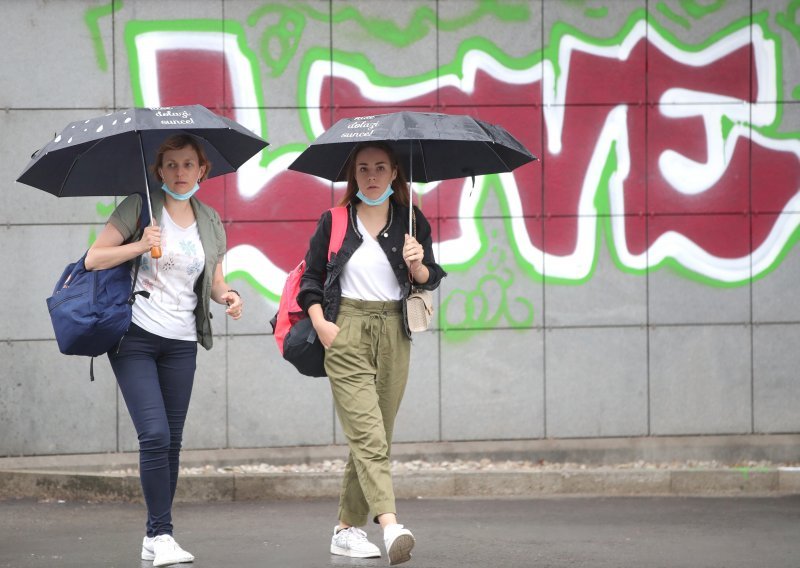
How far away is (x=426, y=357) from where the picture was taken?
29.4 feet

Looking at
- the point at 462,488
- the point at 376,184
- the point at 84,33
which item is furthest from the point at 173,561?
the point at 84,33

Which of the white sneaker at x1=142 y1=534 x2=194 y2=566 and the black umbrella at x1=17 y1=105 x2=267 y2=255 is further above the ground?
the black umbrella at x1=17 y1=105 x2=267 y2=255

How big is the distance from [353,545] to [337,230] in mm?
1427

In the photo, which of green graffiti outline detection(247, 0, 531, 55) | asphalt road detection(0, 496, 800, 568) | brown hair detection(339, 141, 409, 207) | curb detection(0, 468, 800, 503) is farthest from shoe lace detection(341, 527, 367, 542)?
green graffiti outline detection(247, 0, 531, 55)

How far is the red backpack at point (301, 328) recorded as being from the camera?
231 inches

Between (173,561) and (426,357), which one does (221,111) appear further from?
(173,561)

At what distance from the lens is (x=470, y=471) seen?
839cm

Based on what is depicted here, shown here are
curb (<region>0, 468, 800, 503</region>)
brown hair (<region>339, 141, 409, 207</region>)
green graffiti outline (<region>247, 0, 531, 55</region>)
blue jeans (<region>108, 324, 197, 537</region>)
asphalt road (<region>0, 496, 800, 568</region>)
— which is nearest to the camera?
blue jeans (<region>108, 324, 197, 537</region>)

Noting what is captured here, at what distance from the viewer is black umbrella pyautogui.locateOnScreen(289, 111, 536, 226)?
564 centimetres

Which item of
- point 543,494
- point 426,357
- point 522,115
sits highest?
point 522,115

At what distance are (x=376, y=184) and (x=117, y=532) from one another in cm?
250

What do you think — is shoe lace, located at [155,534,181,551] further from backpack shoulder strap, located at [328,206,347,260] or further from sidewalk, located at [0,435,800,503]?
sidewalk, located at [0,435,800,503]

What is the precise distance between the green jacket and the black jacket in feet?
1.33

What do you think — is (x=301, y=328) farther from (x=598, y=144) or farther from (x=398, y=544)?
(x=598, y=144)
